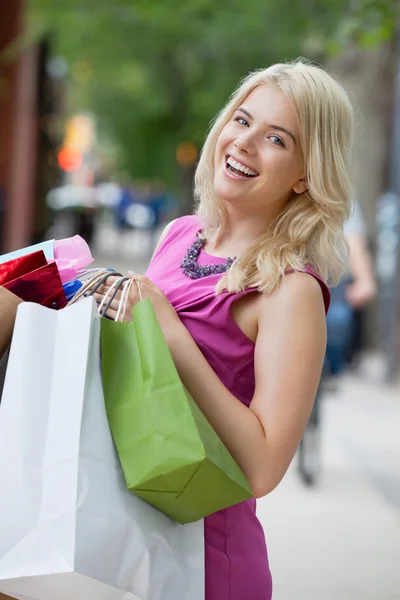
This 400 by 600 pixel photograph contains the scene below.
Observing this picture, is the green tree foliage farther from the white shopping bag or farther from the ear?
the white shopping bag

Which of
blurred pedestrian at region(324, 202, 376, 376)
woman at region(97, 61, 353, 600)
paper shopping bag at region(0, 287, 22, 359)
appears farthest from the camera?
blurred pedestrian at region(324, 202, 376, 376)

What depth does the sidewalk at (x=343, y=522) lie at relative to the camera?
548 centimetres

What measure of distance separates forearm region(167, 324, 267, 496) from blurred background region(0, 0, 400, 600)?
1.08 m

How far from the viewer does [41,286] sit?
219 centimetres

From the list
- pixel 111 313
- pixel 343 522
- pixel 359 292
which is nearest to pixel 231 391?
pixel 111 313

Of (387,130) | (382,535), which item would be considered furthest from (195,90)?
(382,535)

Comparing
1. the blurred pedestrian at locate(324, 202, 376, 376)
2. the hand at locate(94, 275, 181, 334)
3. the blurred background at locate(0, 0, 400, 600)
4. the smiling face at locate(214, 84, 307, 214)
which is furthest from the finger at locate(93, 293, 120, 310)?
the blurred pedestrian at locate(324, 202, 376, 376)

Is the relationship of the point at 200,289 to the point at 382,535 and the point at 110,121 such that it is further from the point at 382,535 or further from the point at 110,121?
the point at 110,121

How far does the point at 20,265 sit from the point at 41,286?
0.06m

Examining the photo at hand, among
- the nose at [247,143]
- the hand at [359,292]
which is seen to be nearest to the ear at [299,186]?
the nose at [247,143]

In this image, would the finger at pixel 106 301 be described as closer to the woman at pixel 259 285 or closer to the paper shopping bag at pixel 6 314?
the woman at pixel 259 285

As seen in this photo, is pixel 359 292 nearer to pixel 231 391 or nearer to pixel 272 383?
pixel 231 391

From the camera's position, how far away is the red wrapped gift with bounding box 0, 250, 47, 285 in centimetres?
220

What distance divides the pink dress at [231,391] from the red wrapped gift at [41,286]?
0.29m
